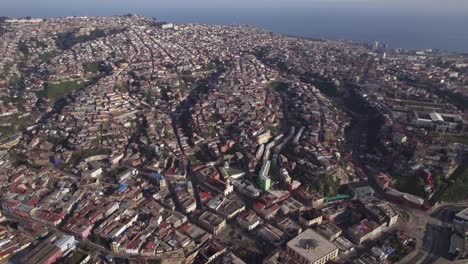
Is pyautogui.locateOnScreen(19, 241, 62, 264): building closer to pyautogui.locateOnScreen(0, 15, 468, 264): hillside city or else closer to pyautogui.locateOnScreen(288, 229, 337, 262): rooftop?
pyautogui.locateOnScreen(0, 15, 468, 264): hillside city

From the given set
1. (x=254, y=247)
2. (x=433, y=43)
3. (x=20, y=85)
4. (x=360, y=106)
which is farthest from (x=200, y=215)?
(x=433, y=43)

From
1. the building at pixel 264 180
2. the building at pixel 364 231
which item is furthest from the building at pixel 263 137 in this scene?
the building at pixel 364 231

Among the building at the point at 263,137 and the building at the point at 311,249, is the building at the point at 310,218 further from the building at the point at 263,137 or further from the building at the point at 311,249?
the building at the point at 263,137

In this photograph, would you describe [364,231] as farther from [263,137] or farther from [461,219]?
[263,137]

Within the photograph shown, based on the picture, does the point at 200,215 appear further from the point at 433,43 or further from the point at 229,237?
the point at 433,43

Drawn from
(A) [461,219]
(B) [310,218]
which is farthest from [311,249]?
(A) [461,219]

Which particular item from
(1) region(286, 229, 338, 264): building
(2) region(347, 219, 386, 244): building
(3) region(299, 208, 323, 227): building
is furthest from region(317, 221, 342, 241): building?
(1) region(286, 229, 338, 264): building
